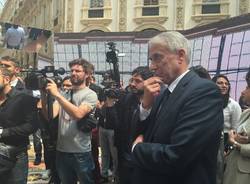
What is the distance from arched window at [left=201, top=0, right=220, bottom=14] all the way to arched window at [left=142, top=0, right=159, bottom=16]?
9.83ft

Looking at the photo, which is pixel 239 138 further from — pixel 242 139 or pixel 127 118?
pixel 127 118

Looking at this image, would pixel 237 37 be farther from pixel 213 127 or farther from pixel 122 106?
pixel 213 127

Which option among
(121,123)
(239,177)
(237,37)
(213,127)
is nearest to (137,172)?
(213,127)

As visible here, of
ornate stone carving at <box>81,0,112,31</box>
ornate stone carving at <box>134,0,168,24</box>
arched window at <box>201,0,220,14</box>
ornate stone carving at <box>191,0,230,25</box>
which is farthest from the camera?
ornate stone carving at <box>81,0,112,31</box>

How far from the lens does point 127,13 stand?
97.7 ft

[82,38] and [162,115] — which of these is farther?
[82,38]

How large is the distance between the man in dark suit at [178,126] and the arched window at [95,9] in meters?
28.5

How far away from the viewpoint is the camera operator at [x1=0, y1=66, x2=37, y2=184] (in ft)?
11.6

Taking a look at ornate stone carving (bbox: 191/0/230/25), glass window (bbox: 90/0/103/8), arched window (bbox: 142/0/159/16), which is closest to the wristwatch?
ornate stone carving (bbox: 191/0/230/25)

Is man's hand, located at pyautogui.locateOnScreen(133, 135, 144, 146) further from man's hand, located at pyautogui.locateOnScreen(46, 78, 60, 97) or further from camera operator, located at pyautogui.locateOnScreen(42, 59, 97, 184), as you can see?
camera operator, located at pyautogui.locateOnScreen(42, 59, 97, 184)

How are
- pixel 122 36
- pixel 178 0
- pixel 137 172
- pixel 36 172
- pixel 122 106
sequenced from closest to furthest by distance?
pixel 137 172, pixel 122 106, pixel 36 172, pixel 122 36, pixel 178 0

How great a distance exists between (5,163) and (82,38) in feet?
26.7

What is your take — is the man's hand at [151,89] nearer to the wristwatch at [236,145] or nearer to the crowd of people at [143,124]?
the crowd of people at [143,124]

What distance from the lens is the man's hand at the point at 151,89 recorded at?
2318 millimetres
